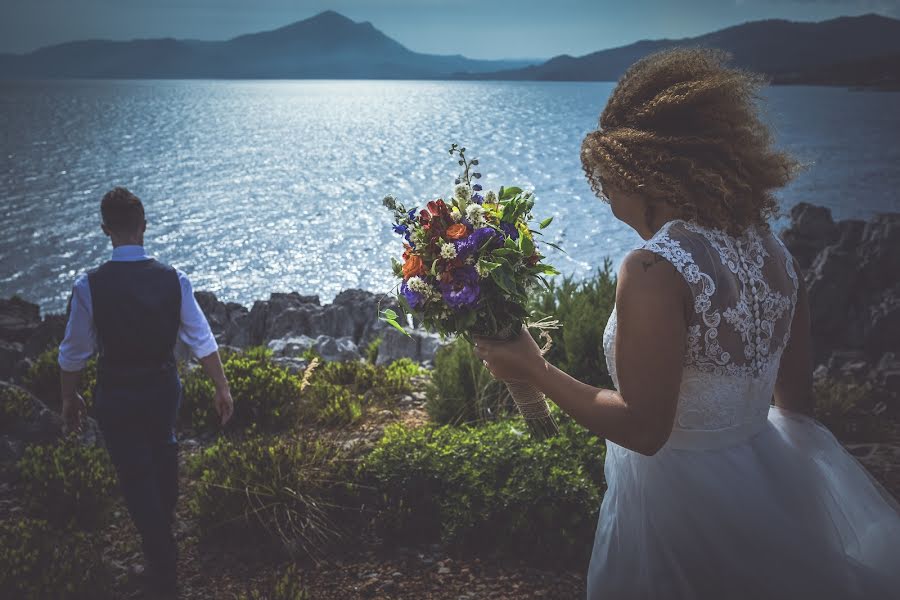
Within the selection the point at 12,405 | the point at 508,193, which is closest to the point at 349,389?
the point at 12,405

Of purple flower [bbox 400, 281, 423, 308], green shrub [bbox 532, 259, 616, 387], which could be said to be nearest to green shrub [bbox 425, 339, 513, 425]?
green shrub [bbox 532, 259, 616, 387]

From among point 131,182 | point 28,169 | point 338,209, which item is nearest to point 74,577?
point 338,209

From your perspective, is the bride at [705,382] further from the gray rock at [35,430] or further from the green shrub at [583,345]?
the gray rock at [35,430]

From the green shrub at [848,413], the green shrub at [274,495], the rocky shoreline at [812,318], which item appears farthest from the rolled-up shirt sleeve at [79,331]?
the green shrub at [848,413]

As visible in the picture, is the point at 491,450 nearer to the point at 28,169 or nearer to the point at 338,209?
the point at 338,209

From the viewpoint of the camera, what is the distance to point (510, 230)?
2.60 metres

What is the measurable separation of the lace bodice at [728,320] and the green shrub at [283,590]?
269cm

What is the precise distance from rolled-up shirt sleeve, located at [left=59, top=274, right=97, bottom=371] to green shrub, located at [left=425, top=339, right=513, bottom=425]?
3261 millimetres

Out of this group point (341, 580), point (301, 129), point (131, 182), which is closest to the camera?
point (341, 580)

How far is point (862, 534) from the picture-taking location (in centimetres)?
224

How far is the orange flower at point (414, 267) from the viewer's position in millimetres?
2549

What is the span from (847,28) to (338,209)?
7866 centimetres

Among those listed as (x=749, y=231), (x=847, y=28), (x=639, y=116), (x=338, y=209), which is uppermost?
(x=847, y=28)

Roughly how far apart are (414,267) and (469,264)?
0.69ft
